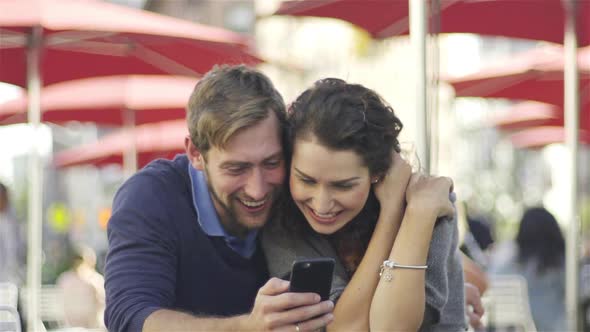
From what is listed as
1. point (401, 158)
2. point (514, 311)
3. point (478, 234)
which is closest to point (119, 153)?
point (514, 311)

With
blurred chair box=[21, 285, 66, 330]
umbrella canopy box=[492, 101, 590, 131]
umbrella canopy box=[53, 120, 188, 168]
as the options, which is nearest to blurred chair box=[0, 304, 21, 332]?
blurred chair box=[21, 285, 66, 330]

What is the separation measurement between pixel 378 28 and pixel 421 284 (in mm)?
4144

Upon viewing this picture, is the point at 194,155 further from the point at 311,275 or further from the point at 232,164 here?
the point at 311,275

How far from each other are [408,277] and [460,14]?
418cm

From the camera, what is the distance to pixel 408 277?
8.82 feet

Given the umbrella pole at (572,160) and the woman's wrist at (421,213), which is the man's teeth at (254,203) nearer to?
the woman's wrist at (421,213)

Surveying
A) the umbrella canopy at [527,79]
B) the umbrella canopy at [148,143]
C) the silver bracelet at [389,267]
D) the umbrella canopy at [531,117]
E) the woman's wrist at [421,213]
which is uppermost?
the umbrella canopy at [527,79]

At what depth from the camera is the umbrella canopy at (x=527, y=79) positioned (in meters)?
8.73

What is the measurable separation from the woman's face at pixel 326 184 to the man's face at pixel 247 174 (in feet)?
0.19

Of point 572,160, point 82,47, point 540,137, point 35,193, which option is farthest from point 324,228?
point 540,137

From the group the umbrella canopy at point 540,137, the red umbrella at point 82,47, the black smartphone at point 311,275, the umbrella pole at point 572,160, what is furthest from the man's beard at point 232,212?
the umbrella canopy at point 540,137

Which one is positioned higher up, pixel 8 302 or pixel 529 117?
pixel 529 117

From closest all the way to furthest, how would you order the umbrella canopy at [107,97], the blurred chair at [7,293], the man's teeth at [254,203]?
the man's teeth at [254,203] → the blurred chair at [7,293] → the umbrella canopy at [107,97]

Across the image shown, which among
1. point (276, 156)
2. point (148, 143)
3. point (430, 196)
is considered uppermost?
point (148, 143)
